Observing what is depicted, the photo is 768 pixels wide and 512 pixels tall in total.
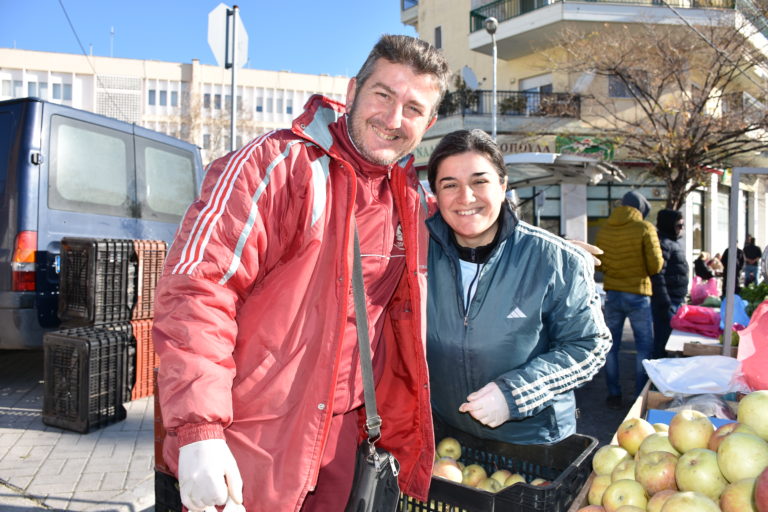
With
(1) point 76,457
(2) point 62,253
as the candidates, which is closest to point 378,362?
(1) point 76,457

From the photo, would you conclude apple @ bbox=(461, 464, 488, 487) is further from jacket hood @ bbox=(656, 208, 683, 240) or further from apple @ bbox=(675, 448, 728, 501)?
jacket hood @ bbox=(656, 208, 683, 240)

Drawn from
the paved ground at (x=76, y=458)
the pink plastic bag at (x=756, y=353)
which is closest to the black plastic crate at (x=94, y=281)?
the paved ground at (x=76, y=458)

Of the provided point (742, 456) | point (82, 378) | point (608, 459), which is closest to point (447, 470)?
point (608, 459)

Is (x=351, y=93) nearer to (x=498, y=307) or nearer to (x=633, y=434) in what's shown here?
(x=498, y=307)

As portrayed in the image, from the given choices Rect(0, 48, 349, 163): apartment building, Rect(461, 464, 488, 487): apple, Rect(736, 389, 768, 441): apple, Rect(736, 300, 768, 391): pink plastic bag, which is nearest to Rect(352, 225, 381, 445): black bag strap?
Rect(461, 464, 488, 487): apple

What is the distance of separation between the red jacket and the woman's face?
65 cm

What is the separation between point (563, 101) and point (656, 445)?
2129 cm

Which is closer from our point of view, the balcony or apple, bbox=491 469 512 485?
apple, bbox=491 469 512 485

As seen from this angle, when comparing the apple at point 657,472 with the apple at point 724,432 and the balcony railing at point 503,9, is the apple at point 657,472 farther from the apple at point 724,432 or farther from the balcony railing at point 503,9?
the balcony railing at point 503,9

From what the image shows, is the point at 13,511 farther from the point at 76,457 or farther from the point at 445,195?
the point at 445,195

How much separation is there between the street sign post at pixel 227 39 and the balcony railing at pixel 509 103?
15659mm

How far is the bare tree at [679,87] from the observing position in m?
17.2

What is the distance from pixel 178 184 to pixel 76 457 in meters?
3.51

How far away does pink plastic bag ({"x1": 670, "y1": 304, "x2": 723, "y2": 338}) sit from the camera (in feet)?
17.9
